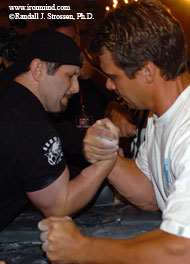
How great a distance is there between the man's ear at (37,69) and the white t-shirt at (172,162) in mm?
441

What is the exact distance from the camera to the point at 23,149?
4.18 feet

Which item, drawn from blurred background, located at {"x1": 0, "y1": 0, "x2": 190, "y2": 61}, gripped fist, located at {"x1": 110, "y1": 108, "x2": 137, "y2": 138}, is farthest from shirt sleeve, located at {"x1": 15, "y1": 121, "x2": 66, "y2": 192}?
blurred background, located at {"x1": 0, "y1": 0, "x2": 190, "y2": 61}

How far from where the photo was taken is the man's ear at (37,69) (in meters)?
1.44

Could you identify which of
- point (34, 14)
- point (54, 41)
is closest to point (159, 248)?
point (54, 41)

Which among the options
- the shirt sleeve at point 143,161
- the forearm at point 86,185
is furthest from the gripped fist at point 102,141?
the shirt sleeve at point 143,161

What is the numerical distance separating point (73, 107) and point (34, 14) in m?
2.36

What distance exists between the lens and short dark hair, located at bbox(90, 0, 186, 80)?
50.8 inches

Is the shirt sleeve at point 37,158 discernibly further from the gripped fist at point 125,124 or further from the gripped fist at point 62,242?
the gripped fist at point 125,124

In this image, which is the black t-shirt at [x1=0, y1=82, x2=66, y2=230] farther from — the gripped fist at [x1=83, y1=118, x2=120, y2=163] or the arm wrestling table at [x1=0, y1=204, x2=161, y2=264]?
the gripped fist at [x1=83, y1=118, x2=120, y2=163]

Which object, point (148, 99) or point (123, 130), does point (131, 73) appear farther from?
point (123, 130)

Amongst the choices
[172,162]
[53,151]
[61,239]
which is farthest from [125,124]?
[61,239]

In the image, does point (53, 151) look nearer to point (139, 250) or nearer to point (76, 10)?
point (139, 250)

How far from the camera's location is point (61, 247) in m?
1.08

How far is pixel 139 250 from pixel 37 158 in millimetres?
469
